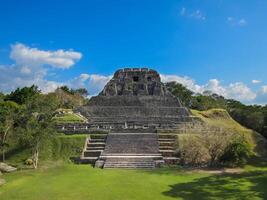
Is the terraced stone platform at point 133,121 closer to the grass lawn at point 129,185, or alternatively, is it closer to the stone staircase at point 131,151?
the stone staircase at point 131,151

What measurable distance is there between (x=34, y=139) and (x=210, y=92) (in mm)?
72518

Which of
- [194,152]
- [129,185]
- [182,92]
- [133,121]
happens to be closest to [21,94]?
[133,121]

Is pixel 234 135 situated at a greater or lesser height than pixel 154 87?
lesser

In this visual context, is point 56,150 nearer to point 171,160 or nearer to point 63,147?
point 63,147

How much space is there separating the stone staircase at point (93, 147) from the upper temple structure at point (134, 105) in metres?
1.86

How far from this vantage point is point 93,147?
2880cm

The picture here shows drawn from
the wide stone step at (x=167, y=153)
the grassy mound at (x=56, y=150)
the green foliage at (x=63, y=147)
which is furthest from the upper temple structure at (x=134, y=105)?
the wide stone step at (x=167, y=153)

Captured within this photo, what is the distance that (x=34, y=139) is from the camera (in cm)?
2484

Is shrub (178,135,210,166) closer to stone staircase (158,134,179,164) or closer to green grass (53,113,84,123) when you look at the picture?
stone staircase (158,134,179,164)

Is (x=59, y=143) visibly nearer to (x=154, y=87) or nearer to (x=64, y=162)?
(x=64, y=162)

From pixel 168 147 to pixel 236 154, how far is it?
6.00 m

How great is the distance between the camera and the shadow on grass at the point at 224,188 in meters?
15.3

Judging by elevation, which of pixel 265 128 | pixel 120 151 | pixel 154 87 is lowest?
pixel 120 151

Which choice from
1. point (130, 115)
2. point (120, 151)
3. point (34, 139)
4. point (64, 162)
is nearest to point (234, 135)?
point (120, 151)
